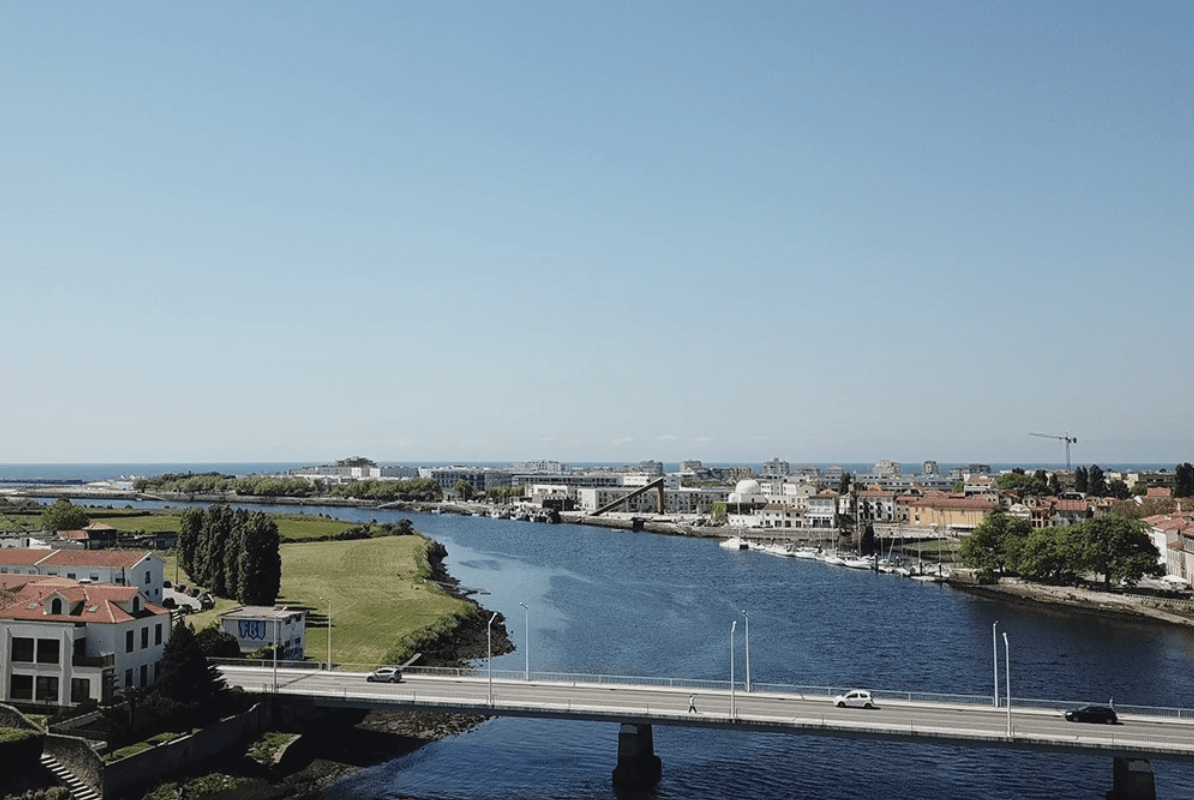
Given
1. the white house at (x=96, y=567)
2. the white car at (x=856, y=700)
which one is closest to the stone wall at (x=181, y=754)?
the white house at (x=96, y=567)

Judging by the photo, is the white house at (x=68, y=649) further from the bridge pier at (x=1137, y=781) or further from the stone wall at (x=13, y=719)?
the bridge pier at (x=1137, y=781)

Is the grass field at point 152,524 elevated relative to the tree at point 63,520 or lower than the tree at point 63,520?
lower

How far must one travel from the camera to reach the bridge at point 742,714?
47.8 meters

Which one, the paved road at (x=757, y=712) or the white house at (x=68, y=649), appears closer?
the paved road at (x=757, y=712)

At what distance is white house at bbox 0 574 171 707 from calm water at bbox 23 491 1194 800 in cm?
1473

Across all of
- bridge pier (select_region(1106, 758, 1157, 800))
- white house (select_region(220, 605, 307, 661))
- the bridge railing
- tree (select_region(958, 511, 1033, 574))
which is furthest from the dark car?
tree (select_region(958, 511, 1033, 574))

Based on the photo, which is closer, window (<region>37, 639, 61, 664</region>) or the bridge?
the bridge

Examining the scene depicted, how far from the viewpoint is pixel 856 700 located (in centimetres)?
5444

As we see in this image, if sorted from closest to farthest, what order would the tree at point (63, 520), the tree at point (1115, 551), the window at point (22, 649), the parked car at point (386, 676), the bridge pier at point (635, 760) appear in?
the bridge pier at point (635, 760)
the window at point (22, 649)
the parked car at point (386, 676)
the tree at point (1115, 551)
the tree at point (63, 520)

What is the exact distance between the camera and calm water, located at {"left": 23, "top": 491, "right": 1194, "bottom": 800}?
172 ft

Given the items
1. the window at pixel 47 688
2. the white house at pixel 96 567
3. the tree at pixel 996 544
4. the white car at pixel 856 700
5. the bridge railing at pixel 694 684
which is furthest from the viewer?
the tree at pixel 996 544

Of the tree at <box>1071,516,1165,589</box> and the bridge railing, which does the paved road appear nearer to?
the bridge railing

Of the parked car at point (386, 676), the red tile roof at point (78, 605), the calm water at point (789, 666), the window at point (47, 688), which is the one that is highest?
the red tile roof at point (78, 605)

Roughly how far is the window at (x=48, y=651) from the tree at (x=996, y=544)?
10955 cm
